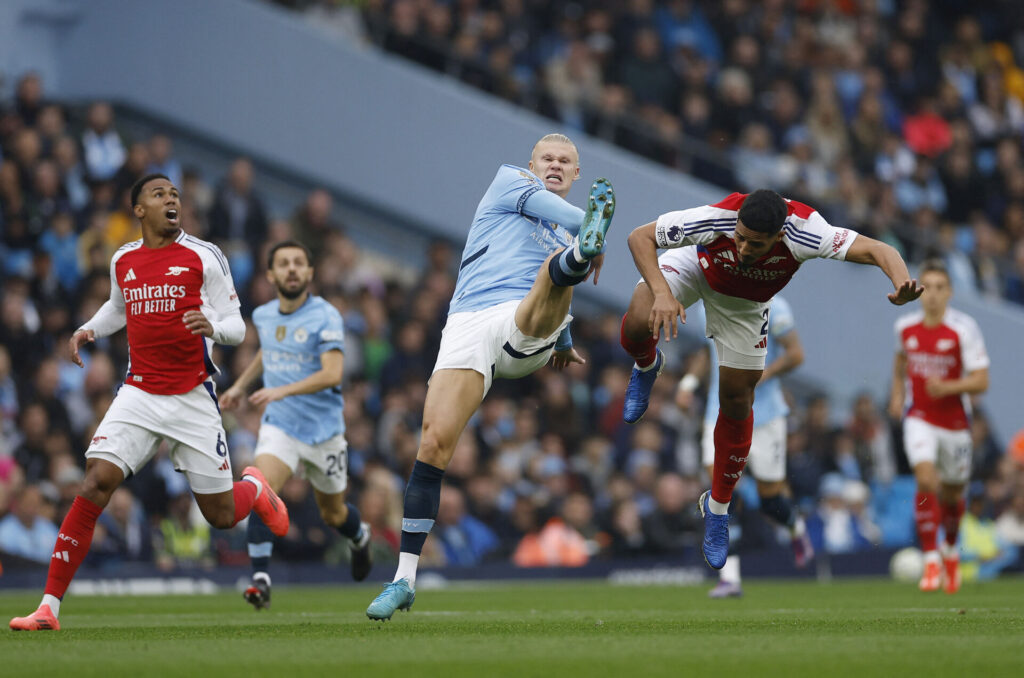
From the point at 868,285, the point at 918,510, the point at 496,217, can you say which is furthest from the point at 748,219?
the point at 868,285

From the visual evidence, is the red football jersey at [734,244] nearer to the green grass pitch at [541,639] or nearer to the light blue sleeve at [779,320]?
the green grass pitch at [541,639]

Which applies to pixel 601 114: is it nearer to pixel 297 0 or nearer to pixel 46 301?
pixel 297 0

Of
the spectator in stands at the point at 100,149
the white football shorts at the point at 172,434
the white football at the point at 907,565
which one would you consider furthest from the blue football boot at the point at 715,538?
the spectator in stands at the point at 100,149

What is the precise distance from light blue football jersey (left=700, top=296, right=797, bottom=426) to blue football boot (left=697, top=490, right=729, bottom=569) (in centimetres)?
264

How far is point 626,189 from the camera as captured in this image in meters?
20.9

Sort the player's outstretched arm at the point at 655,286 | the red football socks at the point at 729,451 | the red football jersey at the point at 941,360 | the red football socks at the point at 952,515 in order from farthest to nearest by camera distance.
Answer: the red football socks at the point at 952,515 → the red football jersey at the point at 941,360 → the red football socks at the point at 729,451 → the player's outstretched arm at the point at 655,286

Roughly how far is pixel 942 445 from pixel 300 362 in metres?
6.14

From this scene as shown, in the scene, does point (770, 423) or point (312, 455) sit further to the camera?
point (770, 423)

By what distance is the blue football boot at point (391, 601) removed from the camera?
796 centimetres

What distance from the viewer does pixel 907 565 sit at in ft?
56.2

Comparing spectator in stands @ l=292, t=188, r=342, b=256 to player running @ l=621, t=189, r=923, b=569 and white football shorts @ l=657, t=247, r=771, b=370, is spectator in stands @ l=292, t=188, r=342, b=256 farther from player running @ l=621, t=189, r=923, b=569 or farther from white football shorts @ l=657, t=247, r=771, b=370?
white football shorts @ l=657, t=247, r=771, b=370

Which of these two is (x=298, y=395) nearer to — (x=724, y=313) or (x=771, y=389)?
(x=724, y=313)

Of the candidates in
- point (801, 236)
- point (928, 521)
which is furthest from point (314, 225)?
point (801, 236)

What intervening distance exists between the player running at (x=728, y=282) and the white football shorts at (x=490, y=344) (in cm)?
71
